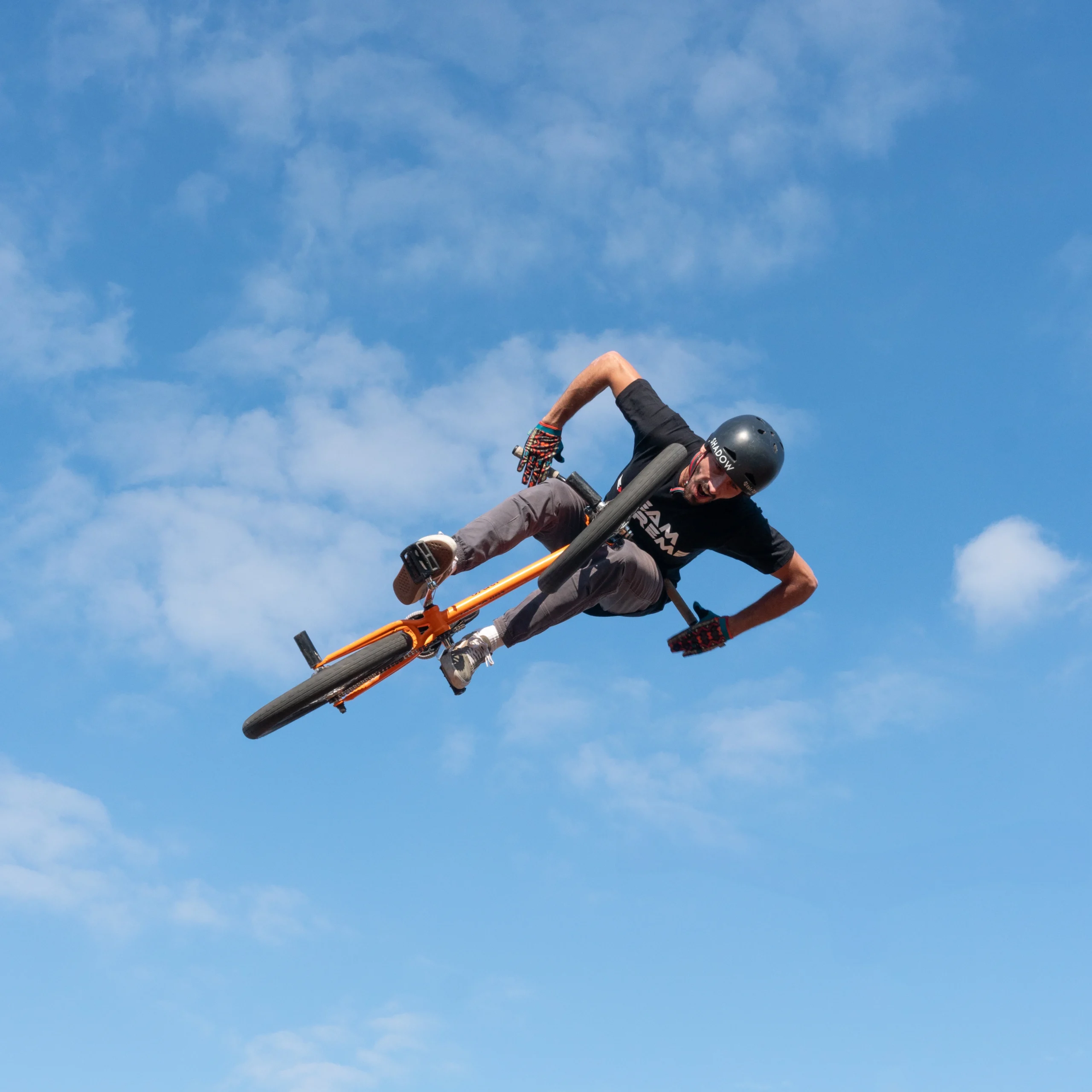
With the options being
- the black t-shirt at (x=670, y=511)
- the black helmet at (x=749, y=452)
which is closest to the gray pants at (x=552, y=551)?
the black t-shirt at (x=670, y=511)

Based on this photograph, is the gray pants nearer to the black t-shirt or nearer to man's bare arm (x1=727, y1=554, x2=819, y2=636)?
the black t-shirt

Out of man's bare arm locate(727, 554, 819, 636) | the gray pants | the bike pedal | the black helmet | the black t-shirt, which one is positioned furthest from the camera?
man's bare arm locate(727, 554, 819, 636)

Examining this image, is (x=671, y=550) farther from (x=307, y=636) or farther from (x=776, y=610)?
(x=307, y=636)

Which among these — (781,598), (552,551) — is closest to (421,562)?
(552,551)

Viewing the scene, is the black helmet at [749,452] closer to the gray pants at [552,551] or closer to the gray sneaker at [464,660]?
the gray pants at [552,551]

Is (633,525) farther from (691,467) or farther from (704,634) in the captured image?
(704,634)

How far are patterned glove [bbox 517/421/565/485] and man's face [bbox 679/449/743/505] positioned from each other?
1028 millimetres

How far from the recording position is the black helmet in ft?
24.6

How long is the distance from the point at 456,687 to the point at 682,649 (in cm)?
238

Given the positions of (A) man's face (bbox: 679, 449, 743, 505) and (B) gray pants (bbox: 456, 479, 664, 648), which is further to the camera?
(A) man's face (bbox: 679, 449, 743, 505)

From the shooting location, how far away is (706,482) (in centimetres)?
771

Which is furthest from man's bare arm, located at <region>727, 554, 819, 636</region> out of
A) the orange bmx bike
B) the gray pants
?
the orange bmx bike

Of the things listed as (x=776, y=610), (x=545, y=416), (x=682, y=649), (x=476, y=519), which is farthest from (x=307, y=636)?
(x=776, y=610)

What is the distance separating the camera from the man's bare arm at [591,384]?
8.20 meters
